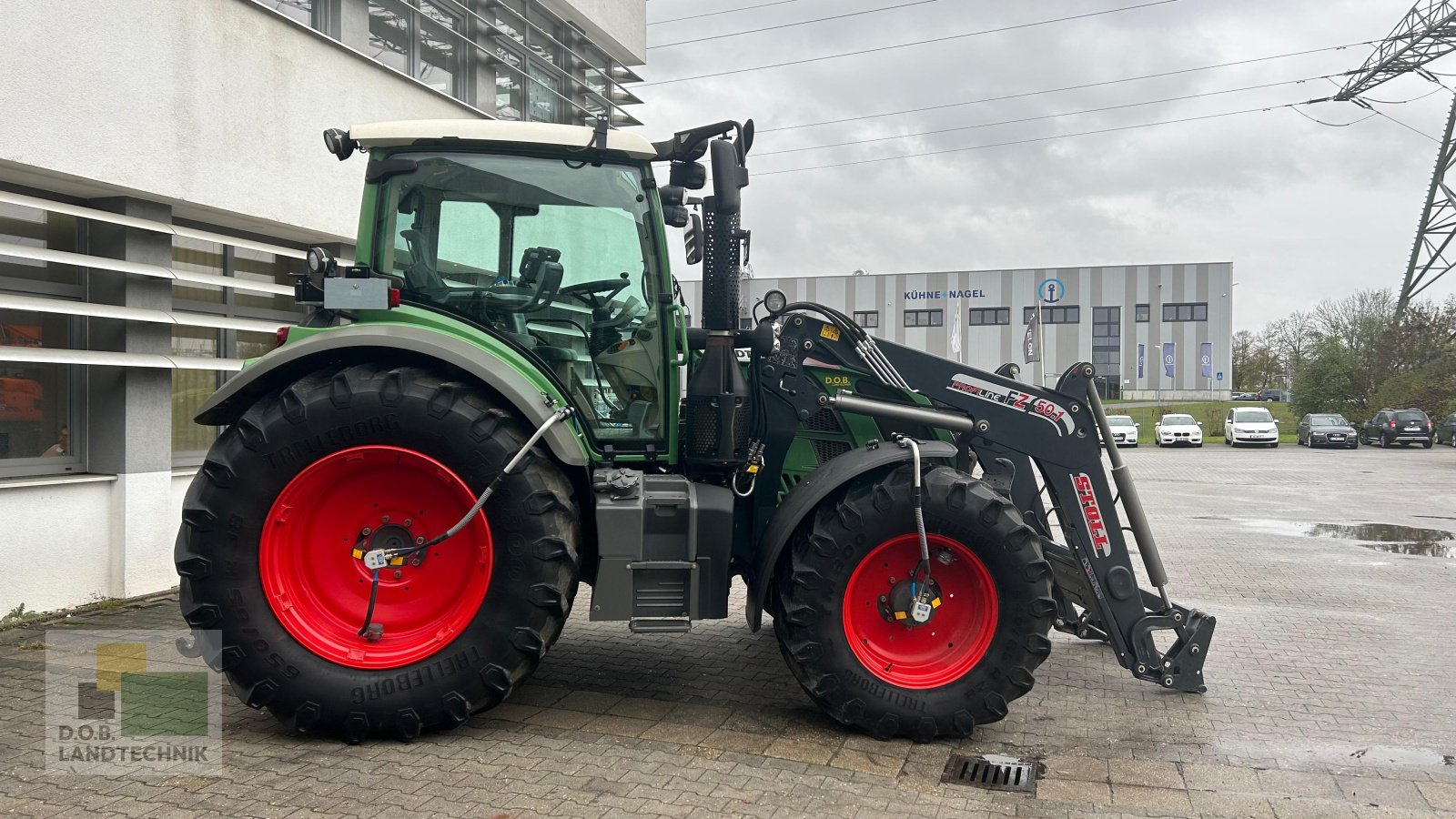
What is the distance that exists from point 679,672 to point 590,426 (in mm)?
1602

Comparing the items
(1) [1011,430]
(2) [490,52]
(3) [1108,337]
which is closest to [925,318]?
(3) [1108,337]

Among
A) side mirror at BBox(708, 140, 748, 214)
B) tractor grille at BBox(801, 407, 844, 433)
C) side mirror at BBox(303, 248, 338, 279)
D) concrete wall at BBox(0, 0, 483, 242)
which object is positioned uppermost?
concrete wall at BBox(0, 0, 483, 242)

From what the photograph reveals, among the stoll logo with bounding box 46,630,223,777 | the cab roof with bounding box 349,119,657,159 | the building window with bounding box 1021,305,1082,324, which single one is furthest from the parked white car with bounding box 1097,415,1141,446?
the stoll logo with bounding box 46,630,223,777

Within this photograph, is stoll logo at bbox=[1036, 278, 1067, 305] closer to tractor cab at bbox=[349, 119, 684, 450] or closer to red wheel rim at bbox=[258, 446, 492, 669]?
tractor cab at bbox=[349, 119, 684, 450]

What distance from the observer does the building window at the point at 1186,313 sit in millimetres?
58781

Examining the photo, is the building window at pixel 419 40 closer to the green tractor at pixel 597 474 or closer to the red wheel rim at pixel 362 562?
the green tractor at pixel 597 474

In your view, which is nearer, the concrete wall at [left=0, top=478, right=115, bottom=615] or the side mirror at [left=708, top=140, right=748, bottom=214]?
the side mirror at [left=708, top=140, right=748, bottom=214]

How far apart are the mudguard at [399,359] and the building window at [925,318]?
192ft

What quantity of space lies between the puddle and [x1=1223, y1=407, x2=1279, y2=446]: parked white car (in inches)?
927

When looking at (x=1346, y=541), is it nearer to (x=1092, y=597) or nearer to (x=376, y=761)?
(x=1092, y=597)

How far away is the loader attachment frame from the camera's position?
16.6 feet

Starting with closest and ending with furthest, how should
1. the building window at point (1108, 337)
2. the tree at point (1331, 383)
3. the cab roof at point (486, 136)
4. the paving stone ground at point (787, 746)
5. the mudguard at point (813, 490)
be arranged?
the paving stone ground at point (787, 746) → the mudguard at point (813, 490) → the cab roof at point (486, 136) → the tree at point (1331, 383) → the building window at point (1108, 337)

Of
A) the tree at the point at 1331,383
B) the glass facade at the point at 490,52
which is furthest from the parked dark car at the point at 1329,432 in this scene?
the glass facade at the point at 490,52

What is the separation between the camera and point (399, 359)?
4629 millimetres
